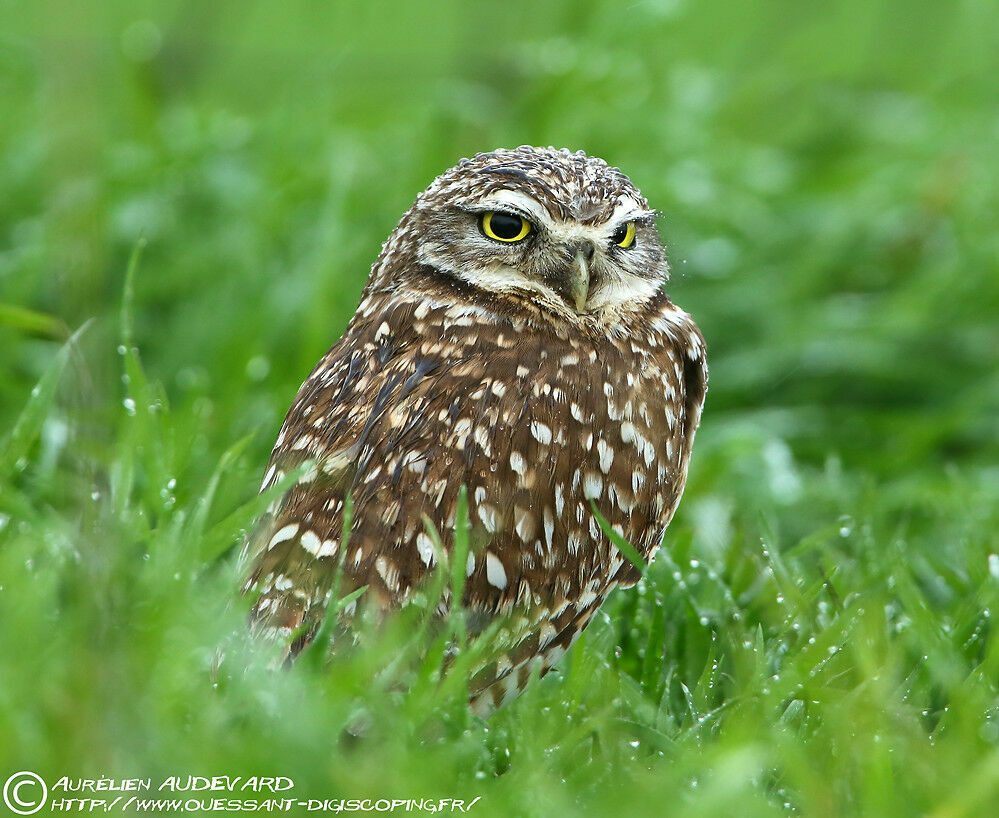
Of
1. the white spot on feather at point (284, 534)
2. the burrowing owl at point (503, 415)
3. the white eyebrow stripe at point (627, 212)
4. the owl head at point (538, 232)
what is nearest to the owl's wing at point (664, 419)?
the burrowing owl at point (503, 415)

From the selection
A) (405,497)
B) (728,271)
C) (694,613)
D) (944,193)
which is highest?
(944,193)

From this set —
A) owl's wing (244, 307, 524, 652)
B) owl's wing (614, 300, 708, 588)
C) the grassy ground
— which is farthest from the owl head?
the grassy ground

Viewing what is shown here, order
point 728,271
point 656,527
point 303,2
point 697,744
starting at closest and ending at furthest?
1. point 697,744
2. point 656,527
3. point 728,271
4. point 303,2

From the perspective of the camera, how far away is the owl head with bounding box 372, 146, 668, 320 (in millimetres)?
2682

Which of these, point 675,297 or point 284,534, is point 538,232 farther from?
point 675,297

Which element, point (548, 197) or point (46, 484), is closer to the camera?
point (548, 197)

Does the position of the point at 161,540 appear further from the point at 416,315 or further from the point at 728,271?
the point at 728,271

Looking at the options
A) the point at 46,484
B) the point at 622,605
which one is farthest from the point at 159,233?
the point at 622,605

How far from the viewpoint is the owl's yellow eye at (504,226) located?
2.70 meters

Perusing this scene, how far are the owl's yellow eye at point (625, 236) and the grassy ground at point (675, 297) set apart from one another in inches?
15.0

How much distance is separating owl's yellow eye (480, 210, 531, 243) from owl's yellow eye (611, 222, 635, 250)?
0.70 feet

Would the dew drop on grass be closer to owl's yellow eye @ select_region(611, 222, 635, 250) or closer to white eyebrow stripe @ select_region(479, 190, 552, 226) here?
owl's yellow eye @ select_region(611, 222, 635, 250)

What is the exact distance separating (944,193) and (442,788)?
430 centimetres

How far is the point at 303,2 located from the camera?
19.2 feet
